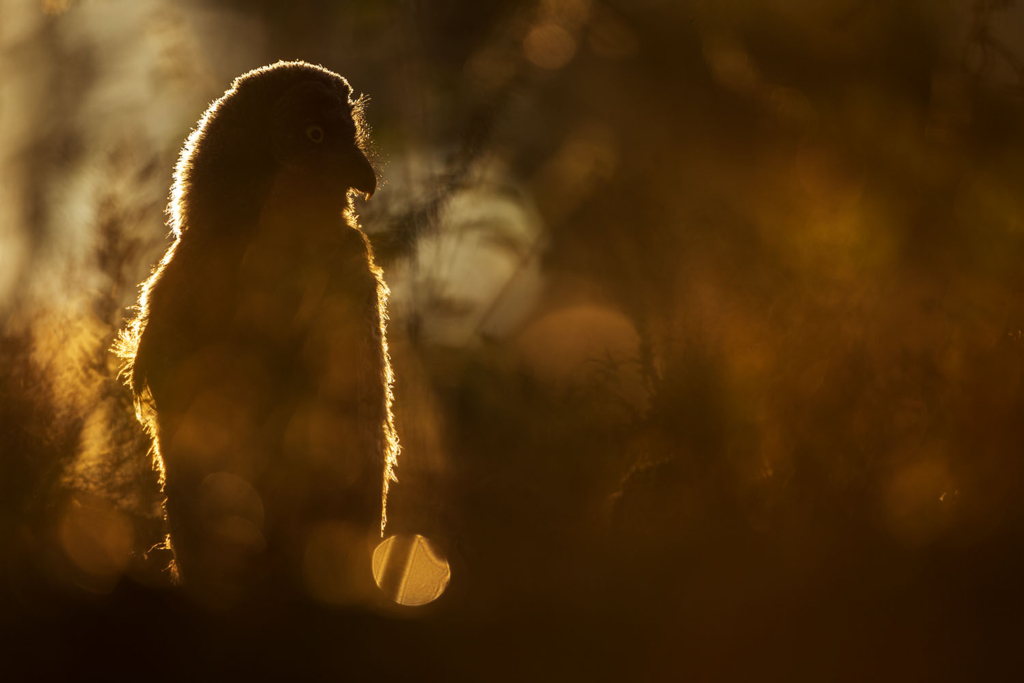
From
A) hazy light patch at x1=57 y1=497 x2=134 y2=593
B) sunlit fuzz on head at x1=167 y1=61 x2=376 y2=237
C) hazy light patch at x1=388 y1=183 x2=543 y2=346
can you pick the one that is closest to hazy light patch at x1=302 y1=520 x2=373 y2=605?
hazy light patch at x1=57 y1=497 x2=134 y2=593

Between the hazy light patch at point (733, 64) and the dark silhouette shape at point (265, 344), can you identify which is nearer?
the dark silhouette shape at point (265, 344)

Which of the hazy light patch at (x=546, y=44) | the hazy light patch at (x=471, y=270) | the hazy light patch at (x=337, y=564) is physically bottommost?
the hazy light patch at (x=337, y=564)

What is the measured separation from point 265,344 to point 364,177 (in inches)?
30.1

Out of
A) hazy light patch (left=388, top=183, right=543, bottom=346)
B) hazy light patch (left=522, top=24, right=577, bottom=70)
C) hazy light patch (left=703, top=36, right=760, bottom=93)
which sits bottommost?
hazy light patch (left=388, top=183, right=543, bottom=346)

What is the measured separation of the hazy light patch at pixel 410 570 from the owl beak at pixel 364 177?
1286 millimetres

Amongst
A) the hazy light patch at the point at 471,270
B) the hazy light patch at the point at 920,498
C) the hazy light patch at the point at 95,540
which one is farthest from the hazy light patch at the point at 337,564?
the hazy light patch at the point at 920,498

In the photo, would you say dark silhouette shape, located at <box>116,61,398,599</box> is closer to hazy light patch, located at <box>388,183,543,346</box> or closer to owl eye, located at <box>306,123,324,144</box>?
owl eye, located at <box>306,123,324,144</box>

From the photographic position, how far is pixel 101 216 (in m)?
3.46

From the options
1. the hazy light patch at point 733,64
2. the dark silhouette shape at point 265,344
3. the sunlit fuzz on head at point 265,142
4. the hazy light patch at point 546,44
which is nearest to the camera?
the dark silhouette shape at point 265,344

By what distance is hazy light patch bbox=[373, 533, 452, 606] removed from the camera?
2092 millimetres

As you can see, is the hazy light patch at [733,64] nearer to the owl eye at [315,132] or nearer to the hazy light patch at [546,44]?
the hazy light patch at [546,44]

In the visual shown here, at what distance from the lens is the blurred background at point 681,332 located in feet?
7.46

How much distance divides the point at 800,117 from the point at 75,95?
346cm

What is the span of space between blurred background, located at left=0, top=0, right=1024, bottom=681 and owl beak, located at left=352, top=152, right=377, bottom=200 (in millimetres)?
127
